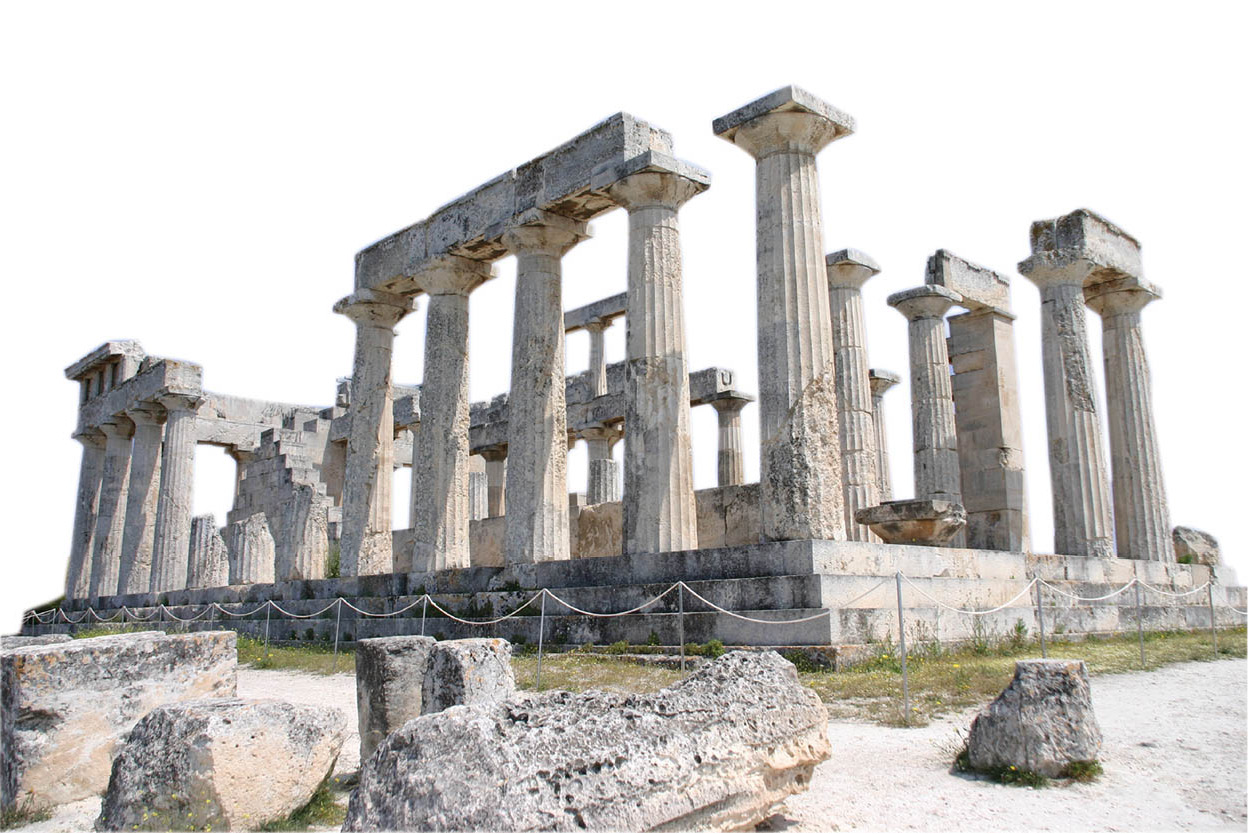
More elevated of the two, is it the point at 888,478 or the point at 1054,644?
the point at 888,478

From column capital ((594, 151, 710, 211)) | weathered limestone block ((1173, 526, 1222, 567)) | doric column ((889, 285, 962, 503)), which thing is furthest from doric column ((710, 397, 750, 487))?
column capital ((594, 151, 710, 211))

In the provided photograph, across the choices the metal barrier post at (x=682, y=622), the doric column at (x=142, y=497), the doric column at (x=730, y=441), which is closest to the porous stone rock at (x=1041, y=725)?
the metal barrier post at (x=682, y=622)

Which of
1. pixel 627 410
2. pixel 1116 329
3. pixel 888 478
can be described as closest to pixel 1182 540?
pixel 1116 329

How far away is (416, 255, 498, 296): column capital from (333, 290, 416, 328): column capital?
1.76 meters

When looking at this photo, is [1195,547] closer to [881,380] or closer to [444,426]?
[881,380]

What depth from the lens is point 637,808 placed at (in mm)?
4746

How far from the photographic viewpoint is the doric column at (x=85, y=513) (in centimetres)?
3025

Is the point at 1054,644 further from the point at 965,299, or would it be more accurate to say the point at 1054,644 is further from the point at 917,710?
the point at 965,299

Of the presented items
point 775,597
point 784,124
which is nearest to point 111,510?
point 784,124

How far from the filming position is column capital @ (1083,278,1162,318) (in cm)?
2052

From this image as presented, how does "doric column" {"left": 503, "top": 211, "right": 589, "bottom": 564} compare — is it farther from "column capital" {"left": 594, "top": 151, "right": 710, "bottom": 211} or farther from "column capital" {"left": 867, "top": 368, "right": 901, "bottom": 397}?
"column capital" {"left": 867, "top": 368, "right": 901, "bottom": 397}

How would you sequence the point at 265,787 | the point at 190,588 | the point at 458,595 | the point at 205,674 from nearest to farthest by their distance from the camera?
the point at 265,787, the point at 205,674, the point at 458,595, the point at 190,588

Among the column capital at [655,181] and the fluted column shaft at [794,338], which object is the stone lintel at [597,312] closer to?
the column capital at [655,181]

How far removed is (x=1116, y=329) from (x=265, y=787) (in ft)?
64.4
